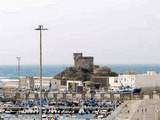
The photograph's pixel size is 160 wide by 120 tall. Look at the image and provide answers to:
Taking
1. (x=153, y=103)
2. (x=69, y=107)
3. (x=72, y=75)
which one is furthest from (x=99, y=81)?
(x=153, y=103)

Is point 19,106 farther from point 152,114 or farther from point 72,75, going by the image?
point 152,114

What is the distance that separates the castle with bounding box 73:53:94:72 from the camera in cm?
11319

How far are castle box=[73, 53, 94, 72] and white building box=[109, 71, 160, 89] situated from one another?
13.4m

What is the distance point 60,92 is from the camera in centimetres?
9050

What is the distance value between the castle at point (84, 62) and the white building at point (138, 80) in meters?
13.4

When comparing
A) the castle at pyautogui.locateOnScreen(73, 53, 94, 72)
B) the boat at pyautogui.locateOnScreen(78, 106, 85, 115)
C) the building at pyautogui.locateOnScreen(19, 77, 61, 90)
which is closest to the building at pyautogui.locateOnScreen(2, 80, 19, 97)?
the building at pyautogui.locateOnScreen(19, 77, 61, 90)

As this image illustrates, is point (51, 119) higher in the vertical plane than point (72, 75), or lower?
lower

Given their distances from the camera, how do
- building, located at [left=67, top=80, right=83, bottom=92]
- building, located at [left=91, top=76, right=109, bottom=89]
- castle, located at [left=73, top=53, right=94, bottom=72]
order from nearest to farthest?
building, located at [left=67, top=80, right=83, bottom=92] < building, located at [left=91, top=76, right=109, bottom=89] < castle, located at [left=73, top=53, right=94, bottom=72]

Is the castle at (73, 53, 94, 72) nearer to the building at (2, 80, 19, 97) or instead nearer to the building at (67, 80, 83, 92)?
the building at (2, 80, 19, 97)

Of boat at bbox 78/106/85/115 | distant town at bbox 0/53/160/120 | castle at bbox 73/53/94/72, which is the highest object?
castle at bbox 73/53/94/72

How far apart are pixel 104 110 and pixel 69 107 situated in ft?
19.4

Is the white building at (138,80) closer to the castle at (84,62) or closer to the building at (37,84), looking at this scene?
the building at (37,84)

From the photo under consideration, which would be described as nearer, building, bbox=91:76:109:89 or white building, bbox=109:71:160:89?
white building, bbox=109:71:160:89

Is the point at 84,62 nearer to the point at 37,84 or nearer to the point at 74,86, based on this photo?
the point at 37,84
